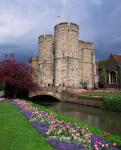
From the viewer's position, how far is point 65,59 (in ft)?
198

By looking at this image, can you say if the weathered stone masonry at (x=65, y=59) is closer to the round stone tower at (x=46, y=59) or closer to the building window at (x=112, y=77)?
the round stone tower at (x=46, y=59)

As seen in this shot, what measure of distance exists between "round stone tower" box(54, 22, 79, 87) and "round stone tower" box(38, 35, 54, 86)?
10.0 feet

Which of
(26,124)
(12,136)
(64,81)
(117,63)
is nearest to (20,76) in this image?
(64,81)

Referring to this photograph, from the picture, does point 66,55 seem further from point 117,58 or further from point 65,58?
point 117,58

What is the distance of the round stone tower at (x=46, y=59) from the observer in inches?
2542

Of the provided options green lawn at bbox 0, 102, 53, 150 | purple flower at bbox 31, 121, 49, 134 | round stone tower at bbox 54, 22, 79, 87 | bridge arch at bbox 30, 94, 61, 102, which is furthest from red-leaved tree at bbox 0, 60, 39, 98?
green lawn at bbox 0, 102, 53, 150

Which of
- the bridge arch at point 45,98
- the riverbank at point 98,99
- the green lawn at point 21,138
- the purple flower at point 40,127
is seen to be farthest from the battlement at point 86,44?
the green lawn at point 21,138

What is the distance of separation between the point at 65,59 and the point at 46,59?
6.07 metres

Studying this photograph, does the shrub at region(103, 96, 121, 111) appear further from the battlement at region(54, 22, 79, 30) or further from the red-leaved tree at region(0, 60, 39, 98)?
the battlement at region(54, 22, 79, 30)

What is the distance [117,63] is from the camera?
59.1m

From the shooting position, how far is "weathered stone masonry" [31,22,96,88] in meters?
60.6

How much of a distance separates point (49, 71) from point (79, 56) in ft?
22.6

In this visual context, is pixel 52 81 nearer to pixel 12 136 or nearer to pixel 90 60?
pixel 90 60

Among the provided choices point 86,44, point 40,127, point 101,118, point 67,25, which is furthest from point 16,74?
point 86,44
